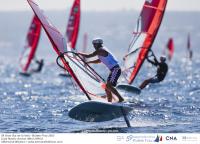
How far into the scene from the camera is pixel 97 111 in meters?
9.98

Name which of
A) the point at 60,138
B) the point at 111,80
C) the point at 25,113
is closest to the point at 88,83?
the point at 111,80

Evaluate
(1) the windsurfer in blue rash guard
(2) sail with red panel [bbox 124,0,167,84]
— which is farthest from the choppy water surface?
(2) sail with red panel [bbox 124,0,167,84]

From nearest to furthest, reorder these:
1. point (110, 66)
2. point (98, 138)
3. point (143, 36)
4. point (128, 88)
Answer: point (98, 138) → point (110, 66) → point (128, 88) → point (143, 36)

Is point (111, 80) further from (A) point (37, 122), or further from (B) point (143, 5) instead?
(B) point (143, 5)

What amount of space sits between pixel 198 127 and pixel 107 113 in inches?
58.6

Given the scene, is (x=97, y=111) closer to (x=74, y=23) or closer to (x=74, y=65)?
(x=74, y=65)

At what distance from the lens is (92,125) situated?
10.4 meters

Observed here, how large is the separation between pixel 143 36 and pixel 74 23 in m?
6.95

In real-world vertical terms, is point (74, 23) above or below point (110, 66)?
below

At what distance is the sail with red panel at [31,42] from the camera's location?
2405cm

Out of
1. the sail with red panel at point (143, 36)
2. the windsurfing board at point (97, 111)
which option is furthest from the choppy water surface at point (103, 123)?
the sail with red panel at point (143, 36)

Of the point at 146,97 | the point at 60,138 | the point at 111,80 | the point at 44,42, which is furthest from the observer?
the point at 44,42

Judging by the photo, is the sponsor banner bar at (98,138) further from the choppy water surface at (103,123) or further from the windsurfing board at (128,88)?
the windsurfing board at (128,88)

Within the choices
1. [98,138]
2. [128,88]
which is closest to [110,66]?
[98,138]
